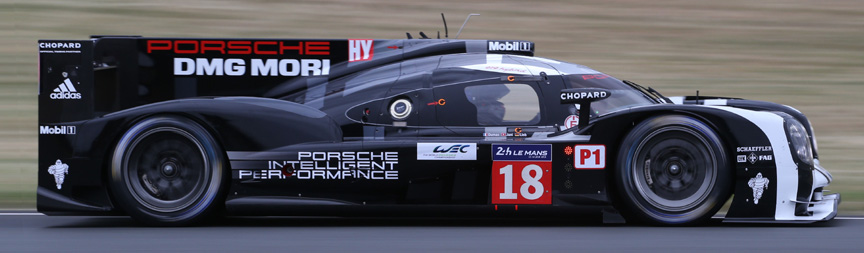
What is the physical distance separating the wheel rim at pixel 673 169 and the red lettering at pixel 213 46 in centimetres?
300

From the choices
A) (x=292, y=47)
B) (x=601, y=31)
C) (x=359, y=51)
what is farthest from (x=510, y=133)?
(x=601, y=31)

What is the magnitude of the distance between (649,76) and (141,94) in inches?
302

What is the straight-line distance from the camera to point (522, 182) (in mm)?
6582

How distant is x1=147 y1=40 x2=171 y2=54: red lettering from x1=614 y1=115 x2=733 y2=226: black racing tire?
3269 mm

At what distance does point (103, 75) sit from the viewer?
736cm

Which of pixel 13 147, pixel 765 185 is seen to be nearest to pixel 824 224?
pixel 765 185

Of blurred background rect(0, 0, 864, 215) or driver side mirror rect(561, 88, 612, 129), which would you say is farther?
blurred background rect(0, 0, 864, 215)

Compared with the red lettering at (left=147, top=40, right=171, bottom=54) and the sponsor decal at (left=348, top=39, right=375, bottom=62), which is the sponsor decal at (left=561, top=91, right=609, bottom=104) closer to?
the sponsor decal at (left=348, top=39, right=375, bottom=62)

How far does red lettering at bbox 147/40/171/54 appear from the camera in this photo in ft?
24.4

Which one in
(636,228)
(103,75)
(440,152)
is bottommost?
(636,228)

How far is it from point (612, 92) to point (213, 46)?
2832 mm

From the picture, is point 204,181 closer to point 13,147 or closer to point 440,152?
point 440,152

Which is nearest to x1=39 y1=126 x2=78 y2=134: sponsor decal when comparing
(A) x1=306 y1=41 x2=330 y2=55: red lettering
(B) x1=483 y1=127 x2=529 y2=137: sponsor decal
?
(A) x1=306 y1=41 x2=330 y2=55: red lettering

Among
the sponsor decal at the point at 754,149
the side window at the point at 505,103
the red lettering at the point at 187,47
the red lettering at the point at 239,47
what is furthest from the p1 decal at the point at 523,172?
the red lettering at the point at 187,47
